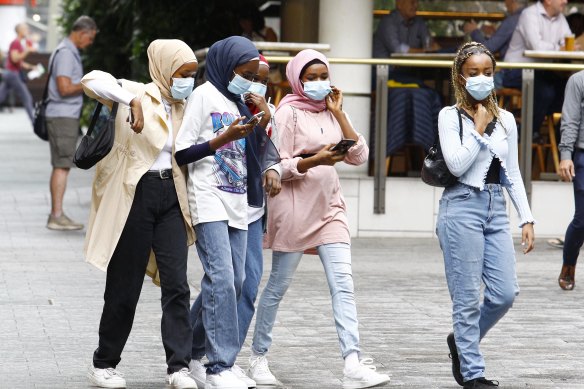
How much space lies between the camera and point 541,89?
1416 centimetres

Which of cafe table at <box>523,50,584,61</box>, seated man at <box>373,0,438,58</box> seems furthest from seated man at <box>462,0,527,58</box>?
seated man at <box>373,0,438,58</box>

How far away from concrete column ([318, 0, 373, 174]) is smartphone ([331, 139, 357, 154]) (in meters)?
6.97

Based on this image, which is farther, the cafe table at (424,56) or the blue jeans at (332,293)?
the cafe table at (424,56)

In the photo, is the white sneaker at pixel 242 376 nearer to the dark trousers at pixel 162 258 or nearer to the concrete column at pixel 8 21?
the dark trousers at pixel 162 258

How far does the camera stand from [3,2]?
48344 millimetres

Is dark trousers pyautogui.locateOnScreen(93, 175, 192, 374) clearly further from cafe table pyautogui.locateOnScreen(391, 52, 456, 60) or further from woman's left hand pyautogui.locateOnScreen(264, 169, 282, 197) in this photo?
cafe table pyautogui.locateOnScreen(391, 52, 456, 60)

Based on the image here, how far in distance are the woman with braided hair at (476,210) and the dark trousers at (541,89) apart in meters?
6.97

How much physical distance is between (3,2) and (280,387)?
140 feet

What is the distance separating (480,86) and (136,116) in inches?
64.8

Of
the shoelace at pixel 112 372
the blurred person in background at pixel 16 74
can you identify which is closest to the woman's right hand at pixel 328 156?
the shoelace at pixel 112 372

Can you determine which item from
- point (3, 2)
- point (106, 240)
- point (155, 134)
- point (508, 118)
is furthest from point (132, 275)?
point (3, 2)

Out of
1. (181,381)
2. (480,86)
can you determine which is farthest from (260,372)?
(480,86)

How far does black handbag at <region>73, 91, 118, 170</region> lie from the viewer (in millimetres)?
7051

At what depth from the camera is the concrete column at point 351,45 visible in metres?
14.2
